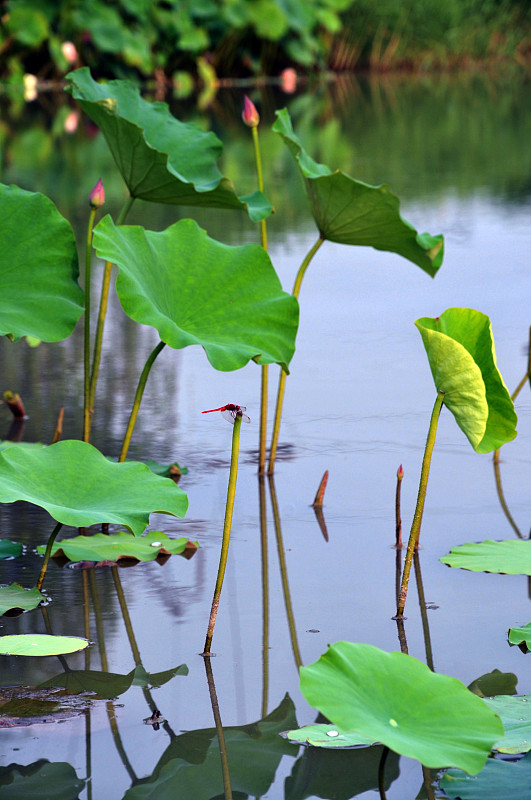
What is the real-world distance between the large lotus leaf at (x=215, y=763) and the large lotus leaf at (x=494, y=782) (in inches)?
5.9

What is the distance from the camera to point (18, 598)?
4.08ft

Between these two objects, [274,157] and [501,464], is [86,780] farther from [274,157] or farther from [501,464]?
[274,157]

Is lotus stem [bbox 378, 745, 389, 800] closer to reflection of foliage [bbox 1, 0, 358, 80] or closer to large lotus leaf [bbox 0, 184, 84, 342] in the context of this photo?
large lotus leaf [bbox 0, 184, 84, 342]

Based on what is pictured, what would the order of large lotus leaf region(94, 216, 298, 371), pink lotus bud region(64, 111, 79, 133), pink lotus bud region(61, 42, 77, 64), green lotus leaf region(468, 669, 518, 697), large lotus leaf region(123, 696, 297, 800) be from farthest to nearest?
pink lotus bud region(61, 42, 77, 64) → pink lotus bud region(64, 111, 79, 133) → large lotus leaf region(94, 216, 298, 371) → green lotus leaf region(468, 669, 518, 697) → large lotus leaf region(123, 696, 297, 800)

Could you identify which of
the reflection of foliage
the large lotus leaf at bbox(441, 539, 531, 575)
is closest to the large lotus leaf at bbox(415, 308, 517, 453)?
the large lotus leaf at bbox(441, 539, 531, 575)

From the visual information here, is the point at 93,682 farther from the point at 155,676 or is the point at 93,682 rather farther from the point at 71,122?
the point at 71,122

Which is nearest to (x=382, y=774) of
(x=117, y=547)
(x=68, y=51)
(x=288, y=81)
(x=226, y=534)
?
(x=226, y=534)

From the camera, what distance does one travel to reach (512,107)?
764cm

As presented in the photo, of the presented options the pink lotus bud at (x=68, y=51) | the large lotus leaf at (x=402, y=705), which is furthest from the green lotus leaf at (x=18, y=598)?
the pink lotus bud at (x=68, y=51)

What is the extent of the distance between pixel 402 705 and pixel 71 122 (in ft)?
23.3

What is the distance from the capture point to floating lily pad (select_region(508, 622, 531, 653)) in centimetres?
114

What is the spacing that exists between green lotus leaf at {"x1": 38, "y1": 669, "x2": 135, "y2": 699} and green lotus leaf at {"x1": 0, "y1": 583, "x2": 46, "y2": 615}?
0.49ft

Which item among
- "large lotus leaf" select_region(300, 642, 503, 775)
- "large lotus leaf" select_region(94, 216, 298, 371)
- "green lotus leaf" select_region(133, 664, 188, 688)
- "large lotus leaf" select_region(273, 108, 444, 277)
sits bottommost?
"green lotus leaf" select_region(133, 664, 188, 688)

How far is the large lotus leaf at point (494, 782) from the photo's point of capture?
0.86 meters
